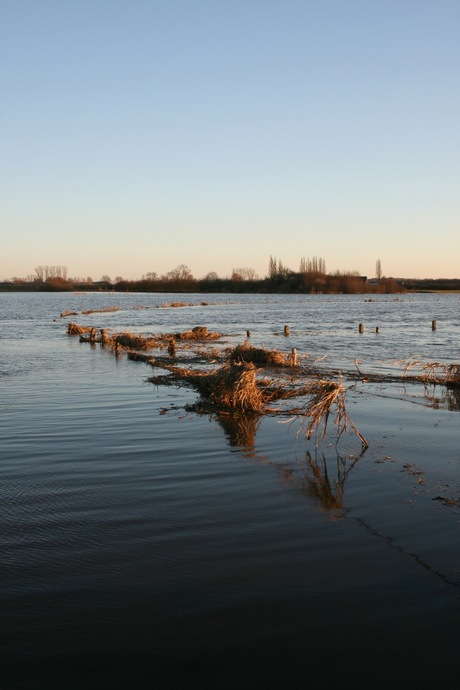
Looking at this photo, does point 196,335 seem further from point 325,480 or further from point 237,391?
point 325,480

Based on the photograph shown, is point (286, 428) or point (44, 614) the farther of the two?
point (286, 428)

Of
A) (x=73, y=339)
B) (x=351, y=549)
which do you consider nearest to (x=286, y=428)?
(x=351, y=549)

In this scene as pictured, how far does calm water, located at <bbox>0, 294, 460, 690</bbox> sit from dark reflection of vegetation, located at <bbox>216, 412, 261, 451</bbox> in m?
0.09

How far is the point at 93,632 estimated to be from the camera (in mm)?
5152

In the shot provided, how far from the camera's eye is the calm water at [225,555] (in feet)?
15.8

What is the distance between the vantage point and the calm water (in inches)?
189

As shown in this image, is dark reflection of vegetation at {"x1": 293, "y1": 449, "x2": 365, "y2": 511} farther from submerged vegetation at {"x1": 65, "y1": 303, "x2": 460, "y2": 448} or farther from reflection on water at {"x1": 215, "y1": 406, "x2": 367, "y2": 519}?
submerged vegetation at {"x1": 65, "y1": 303, "x2": 460, "y2": 448}

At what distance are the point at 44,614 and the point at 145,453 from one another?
5263mm

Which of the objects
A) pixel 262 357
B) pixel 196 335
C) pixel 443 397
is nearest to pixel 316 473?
pixel 443 397

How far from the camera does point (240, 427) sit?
12.9m

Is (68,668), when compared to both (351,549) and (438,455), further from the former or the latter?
(438,455)

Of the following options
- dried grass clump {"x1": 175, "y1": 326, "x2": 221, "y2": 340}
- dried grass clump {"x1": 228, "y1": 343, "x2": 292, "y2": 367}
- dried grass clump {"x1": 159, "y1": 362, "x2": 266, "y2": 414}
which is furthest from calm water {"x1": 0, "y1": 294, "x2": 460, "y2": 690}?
dried grass clump {"x1": 175, "y1": 326, "x2": 221, "y2": 340}

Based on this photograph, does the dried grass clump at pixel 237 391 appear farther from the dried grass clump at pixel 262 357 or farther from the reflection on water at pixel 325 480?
the dried grass clump at pixel 262 357

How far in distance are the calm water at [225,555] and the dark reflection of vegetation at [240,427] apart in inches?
3.4
